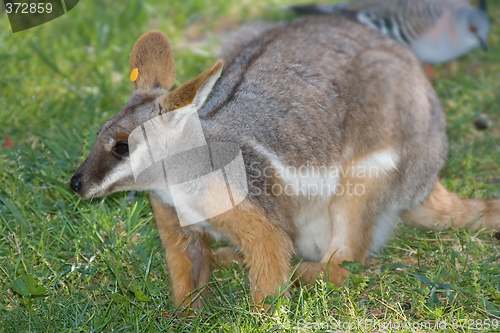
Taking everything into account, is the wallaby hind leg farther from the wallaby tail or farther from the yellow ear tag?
the yellow ear tag

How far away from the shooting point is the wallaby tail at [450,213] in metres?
3.80

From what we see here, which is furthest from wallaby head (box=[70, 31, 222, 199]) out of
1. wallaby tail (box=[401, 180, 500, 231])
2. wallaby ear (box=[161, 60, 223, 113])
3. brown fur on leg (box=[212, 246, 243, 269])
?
wallaby tail (box=[401, 180, 500, 231])

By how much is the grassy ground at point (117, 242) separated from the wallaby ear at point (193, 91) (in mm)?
965

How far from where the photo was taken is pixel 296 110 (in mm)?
3541

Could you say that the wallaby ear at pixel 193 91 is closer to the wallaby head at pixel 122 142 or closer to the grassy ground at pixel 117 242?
A: the wallaby head at pixel 122 142

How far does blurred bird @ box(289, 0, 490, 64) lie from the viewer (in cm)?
609

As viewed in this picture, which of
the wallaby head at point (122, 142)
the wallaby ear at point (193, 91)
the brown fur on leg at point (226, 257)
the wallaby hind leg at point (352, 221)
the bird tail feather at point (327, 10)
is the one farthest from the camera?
the bird tail feather at point (327, 10)

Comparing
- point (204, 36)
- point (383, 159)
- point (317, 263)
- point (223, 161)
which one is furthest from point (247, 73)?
point (204, 36)

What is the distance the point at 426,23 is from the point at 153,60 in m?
3.75

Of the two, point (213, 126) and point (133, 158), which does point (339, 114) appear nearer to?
point (213, 126)

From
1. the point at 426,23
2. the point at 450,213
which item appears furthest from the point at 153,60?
the point at 426,23

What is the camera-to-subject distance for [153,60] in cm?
340

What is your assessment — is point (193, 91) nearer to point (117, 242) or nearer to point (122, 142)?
point (122, 142)

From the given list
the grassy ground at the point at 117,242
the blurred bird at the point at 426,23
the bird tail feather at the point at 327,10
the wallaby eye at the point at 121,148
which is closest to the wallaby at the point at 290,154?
the wallaby eye at the point at 121,148
